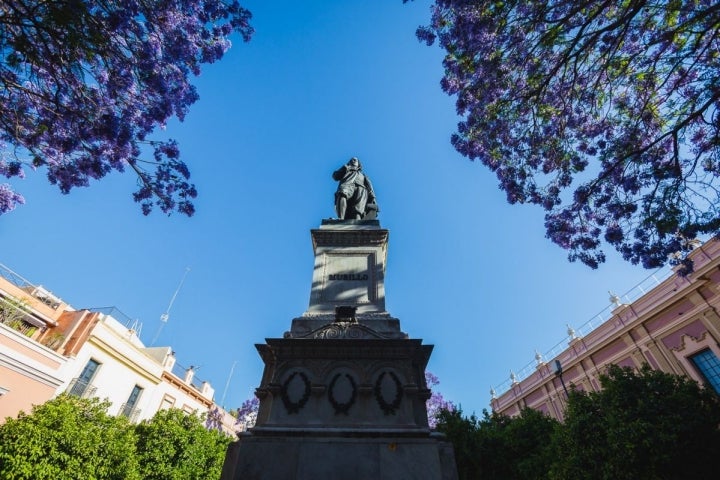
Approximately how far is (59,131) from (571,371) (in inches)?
1148

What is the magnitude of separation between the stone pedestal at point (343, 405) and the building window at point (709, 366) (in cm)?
1859

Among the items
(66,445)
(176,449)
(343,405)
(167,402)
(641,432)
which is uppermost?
(167,402)

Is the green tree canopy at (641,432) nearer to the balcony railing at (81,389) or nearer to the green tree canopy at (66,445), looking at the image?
the green tree canopy at (66,445)

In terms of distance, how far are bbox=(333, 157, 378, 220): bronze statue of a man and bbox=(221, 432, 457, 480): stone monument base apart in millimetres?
4185

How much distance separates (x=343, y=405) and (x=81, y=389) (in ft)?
68.4

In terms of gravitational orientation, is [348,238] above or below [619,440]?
above

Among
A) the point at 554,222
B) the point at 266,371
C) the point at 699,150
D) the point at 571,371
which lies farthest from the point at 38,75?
the point at 571,371

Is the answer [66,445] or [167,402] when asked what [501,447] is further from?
[167,402]

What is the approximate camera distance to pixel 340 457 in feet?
12.4

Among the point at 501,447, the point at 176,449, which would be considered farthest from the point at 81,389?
the point at 501,447

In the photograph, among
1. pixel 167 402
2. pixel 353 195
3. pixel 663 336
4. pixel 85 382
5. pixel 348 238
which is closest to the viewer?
pixel 348 238

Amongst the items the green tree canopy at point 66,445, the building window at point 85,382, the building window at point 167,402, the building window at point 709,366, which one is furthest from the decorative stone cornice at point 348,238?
the building window at point 167,402

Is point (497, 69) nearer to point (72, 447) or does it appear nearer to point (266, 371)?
point (266, 371)

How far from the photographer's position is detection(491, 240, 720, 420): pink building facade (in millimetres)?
15430
